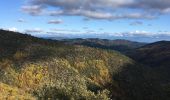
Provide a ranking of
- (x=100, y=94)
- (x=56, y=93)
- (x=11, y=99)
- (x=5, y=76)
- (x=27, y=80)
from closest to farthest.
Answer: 1. (x=100, y=94)
2. (x=56, y=93)
3. (x=11, y=99)
4. (x=5, y=76)
5. (x=27, y=80)

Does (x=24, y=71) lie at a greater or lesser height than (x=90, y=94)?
lesser

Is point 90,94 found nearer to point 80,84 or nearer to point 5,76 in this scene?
point 80,84

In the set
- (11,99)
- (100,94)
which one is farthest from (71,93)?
(11,99)

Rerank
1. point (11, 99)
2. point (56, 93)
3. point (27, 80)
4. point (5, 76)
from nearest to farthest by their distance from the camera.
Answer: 1. point (56, 93)
2. point (11, 99)
3. point (5, 76)
4. point (27, 80)

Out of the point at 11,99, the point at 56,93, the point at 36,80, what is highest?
the point at 56,93

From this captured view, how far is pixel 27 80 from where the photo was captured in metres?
190

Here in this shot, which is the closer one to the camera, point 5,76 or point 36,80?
point 5,76

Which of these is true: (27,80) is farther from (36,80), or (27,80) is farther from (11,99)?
(11,99)

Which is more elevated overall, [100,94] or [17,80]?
[100,94]

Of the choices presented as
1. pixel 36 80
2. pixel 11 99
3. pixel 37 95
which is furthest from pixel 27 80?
pixel 37 95

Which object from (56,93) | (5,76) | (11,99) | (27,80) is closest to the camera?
(56,93)

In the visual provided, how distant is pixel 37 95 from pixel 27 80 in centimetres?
12764

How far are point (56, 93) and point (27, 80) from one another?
130m

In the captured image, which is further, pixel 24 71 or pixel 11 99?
pixel 24 71
